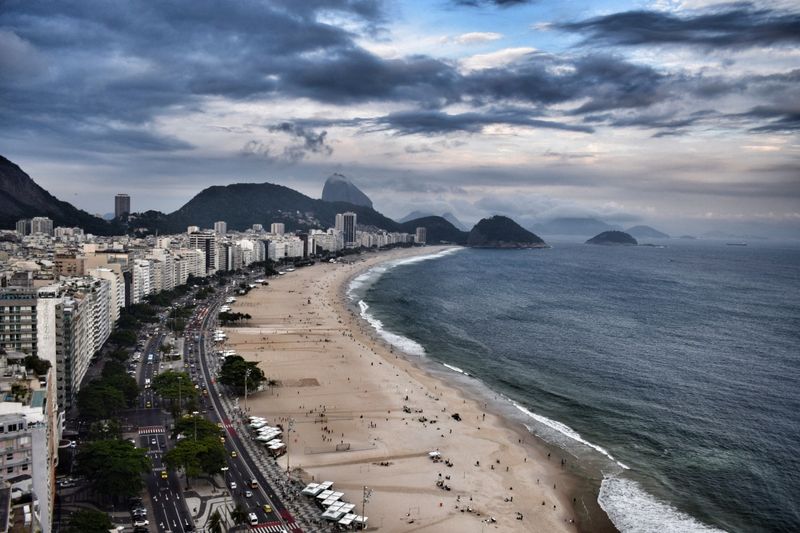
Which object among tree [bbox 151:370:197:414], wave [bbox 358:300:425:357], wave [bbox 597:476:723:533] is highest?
tree [bbox 151:370:197:414]

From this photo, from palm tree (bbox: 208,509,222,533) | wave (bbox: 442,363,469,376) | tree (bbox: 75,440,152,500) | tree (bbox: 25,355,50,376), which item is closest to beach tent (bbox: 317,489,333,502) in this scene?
palm tree (bbox: 208,509,222,533)

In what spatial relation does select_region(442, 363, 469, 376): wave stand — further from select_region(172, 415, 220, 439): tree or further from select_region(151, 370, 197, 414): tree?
select_region(172, 415, 220, 439): tree

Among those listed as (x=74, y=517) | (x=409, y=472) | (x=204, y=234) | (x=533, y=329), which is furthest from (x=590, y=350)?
(x=204, y=234)

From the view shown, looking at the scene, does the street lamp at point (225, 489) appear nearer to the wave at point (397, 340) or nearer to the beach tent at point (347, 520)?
the beach tent at point (347, 520)

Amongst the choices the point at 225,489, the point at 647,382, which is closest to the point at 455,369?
the point at 647,382

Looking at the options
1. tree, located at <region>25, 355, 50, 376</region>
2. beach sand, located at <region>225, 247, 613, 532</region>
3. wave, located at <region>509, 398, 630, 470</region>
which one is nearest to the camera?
beach sand, located at <region>225, 247, 613, 532</region>

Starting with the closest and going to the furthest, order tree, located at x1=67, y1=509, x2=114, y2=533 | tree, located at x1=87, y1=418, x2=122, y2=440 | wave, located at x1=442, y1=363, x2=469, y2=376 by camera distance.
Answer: tree, located at x1=67, y1=509, x2=114, y2=533 < tree, located at x1=87, y1=418, x2=122, y2=440 < wave, located at x1=442, y1=363, x2=469, y2=376

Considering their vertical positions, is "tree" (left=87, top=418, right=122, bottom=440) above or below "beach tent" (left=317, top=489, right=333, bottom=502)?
above

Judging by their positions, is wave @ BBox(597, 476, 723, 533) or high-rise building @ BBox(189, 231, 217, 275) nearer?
wave @ BBox(597, 476, 723, 533)
